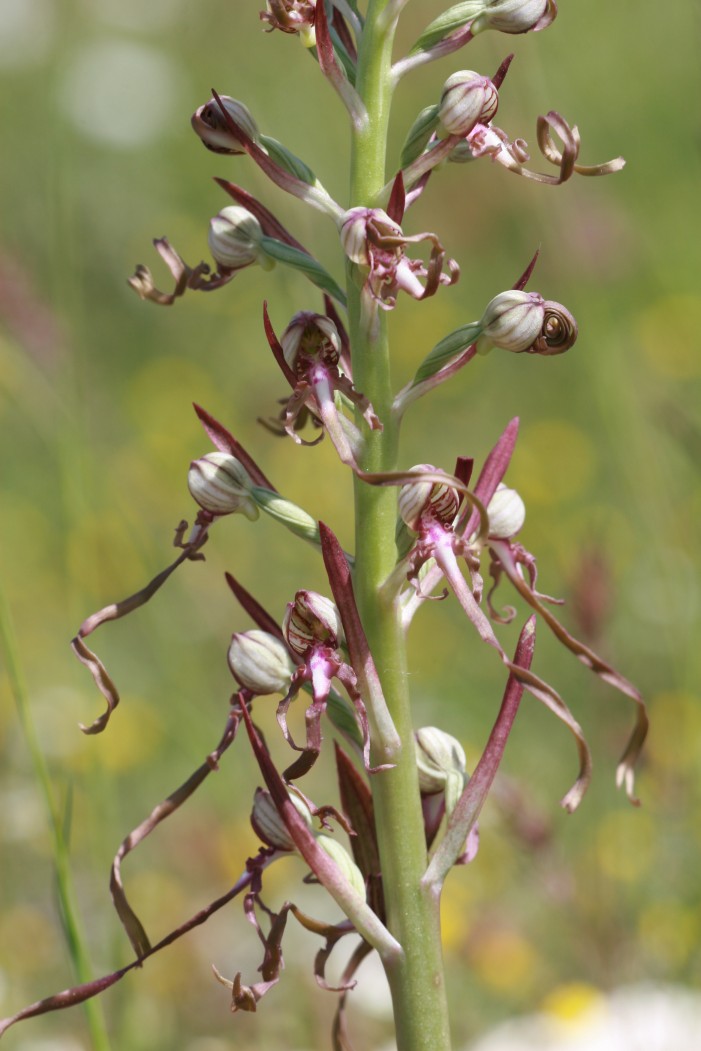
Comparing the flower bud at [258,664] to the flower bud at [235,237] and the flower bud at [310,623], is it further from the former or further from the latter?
the flower bud at [235,237]

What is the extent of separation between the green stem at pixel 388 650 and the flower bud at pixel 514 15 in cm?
11

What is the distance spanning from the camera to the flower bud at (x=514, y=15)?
48.2 inches

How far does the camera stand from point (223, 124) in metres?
1.21

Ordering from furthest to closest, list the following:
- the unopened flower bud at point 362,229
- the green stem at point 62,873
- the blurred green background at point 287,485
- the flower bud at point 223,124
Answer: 1. the blurred green background at point 287,485
2. the green stem at point 62,873
3. the flower bud at point 223,124
4. the unopened flower bud at point 362,229

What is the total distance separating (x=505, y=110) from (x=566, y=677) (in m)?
2.72

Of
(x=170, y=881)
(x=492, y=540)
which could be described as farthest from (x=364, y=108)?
(x=170, y=881)

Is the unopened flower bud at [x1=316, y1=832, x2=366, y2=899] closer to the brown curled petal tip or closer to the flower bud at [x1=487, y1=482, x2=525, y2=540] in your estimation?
the flower bud at [x1=487, y1=482, x2=525, y2=540]

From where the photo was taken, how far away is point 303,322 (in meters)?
1.19

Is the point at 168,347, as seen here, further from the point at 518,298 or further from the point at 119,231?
the point at 518,298

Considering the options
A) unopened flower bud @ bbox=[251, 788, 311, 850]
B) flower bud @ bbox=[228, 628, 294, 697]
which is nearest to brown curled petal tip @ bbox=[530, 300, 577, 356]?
flower bud @ bbox=[228, 628, 294, 697]

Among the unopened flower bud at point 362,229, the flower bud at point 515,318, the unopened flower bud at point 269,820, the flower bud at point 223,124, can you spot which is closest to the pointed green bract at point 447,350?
the flower bud at point 515,318

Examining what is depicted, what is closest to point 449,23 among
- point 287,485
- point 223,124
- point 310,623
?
point 223,124

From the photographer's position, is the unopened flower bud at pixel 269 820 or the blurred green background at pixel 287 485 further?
the blurred green background at pixel 287 485

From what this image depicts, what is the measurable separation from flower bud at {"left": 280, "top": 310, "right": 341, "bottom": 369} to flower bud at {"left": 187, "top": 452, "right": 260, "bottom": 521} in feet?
0.42
